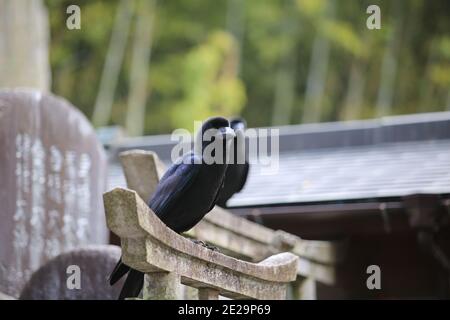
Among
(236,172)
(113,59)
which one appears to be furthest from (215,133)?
(113,59)

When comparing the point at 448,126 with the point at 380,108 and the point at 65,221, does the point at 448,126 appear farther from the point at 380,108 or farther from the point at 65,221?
the point at 380,108

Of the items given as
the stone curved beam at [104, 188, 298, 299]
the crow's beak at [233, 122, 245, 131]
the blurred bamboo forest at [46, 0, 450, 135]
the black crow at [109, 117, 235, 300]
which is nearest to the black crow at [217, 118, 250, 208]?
the crow's beak at [233, 122, 245, 131]

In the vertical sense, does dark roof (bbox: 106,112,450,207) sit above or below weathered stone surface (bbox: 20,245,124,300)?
above

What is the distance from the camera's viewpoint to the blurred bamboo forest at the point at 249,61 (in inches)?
667

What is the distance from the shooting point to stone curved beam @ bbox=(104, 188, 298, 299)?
12.0 ft

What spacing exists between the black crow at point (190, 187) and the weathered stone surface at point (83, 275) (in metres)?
0.92

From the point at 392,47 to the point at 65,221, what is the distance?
13.6 metres

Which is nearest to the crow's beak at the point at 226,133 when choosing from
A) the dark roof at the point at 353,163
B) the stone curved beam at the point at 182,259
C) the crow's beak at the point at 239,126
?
the stone curved beam at the point at 182,259

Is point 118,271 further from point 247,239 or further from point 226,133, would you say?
point 247,239

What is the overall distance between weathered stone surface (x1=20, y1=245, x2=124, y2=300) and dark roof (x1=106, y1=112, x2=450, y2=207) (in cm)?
208

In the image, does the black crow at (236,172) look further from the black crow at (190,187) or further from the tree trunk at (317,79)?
the tree trunk at (317,79)

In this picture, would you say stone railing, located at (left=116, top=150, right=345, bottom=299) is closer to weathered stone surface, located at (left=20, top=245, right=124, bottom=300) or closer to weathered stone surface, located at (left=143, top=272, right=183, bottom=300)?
weathered stone surface, located at (left=20, top=245, right=124, bottom=300)

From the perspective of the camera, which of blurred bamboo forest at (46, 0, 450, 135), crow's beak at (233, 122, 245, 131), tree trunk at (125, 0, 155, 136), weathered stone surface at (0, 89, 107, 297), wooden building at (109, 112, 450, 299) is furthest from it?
blurred bamboo forest at (46, 0, 450, 135)

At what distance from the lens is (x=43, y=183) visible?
6.43m
